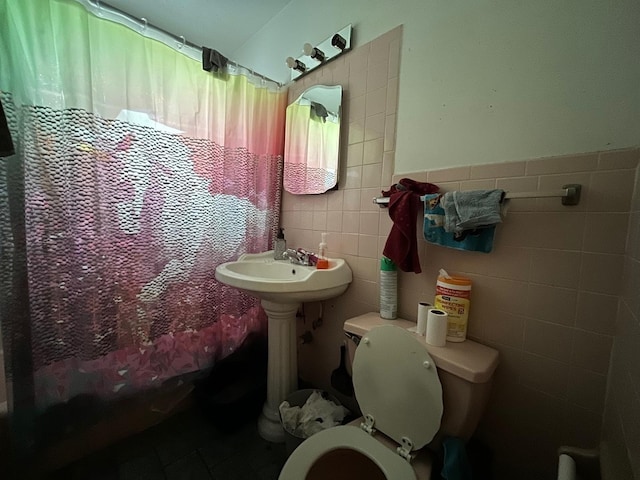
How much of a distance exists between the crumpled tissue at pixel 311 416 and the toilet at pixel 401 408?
0.67ft

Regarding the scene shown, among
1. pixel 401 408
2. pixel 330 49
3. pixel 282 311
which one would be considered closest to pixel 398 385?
pixel 401 408

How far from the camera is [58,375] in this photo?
1.04 metres

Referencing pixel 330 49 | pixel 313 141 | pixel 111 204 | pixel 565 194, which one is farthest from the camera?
pixel 313 141

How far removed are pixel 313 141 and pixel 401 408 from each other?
1288 millimetres

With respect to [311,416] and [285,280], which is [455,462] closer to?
[311,416]

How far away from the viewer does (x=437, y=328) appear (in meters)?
0.83

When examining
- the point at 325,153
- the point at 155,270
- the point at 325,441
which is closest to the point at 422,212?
the point at 325,153

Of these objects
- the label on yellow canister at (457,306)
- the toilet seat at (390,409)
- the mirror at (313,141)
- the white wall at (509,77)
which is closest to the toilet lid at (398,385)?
the toilet seat at (390,409)

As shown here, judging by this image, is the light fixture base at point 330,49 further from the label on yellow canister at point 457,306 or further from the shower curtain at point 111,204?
the label on yellow canister at point 457,306

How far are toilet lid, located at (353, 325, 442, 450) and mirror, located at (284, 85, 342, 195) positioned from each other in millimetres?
789

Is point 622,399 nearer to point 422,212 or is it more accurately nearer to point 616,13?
point 422,212

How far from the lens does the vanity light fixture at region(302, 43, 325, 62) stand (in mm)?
1301

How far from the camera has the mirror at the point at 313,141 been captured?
1.32 meters

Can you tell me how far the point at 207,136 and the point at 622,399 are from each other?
5.63 ft
